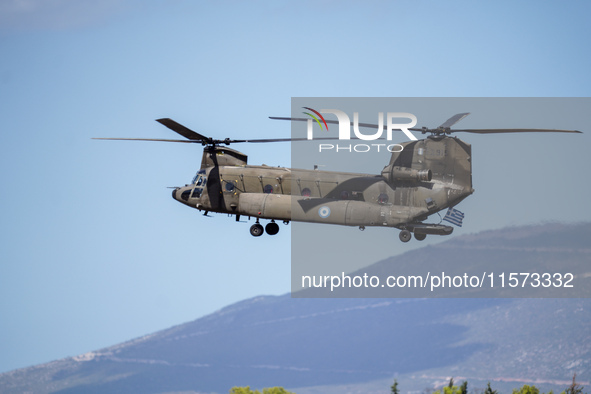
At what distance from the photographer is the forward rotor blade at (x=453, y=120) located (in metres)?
61.8

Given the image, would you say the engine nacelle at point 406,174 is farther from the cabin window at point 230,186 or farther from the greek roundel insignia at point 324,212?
the cabin window at point 230,186

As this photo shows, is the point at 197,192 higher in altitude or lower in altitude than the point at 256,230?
higher

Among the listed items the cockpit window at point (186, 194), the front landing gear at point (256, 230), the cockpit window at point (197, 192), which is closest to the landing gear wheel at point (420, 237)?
the front landing gear at point (256, 230)

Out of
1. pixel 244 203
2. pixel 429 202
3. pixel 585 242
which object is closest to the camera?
pixel 429 202

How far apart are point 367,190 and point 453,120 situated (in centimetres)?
668

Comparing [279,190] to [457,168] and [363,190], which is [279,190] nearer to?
[363,190]

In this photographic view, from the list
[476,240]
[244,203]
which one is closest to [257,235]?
[244,203]

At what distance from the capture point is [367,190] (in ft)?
201

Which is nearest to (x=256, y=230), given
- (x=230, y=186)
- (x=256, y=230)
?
(x=256, y=230)

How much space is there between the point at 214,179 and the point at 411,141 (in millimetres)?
12442

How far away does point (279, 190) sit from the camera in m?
63.3

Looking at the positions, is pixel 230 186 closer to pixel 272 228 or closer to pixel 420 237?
pixel 272 228

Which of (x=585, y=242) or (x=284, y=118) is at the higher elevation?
(x=284, y=118)

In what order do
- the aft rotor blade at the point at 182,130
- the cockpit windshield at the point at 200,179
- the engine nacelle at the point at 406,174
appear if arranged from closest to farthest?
the engine nacelle at the point at 406,174 → the aft rotor blade at the point at 182,130 → the cockpit windshield at the point at 200,179
